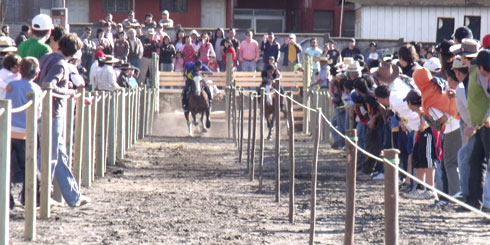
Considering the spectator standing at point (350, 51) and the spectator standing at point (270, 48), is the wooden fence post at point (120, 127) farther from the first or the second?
the spectator standing at point (350, 51)

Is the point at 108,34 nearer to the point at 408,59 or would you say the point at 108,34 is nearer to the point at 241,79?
the point at 241,79

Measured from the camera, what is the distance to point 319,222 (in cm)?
1137

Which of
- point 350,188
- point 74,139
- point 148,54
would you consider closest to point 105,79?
point 148,54

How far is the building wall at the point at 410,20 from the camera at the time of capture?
43.9 metres

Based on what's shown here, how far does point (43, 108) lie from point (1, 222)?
100 inches

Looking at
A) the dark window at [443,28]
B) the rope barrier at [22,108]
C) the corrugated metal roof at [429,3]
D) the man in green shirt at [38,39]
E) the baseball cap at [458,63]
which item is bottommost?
the rope barrier at [22,108]

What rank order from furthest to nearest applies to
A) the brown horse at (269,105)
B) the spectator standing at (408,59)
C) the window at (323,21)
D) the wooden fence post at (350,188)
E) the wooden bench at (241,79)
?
the window at (323,21)
the wooden bench at (241,79)
the brown horse at (269,105)
the spectator standing at (408,59)
the wooden fence post at (350,188)

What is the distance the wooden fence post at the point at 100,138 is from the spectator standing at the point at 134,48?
52.3ft

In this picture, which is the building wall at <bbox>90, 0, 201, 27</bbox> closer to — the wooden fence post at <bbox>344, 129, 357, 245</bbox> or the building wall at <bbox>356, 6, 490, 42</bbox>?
the building wall at <bbox>356, 6, 490, 42</bbox>

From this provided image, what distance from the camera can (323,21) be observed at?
173ft

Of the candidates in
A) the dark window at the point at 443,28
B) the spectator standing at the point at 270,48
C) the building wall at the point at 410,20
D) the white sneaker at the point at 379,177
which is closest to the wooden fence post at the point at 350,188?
the white sneaker at the point at 379,177

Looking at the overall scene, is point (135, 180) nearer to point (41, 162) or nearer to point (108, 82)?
point (41, 162)

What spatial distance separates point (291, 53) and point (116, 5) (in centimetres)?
1600

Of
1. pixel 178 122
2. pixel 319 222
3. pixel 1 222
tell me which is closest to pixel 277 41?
pixel 178 122
